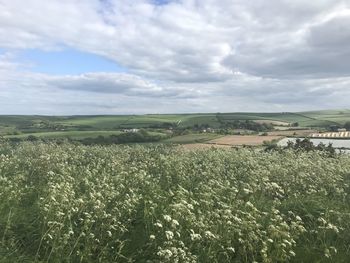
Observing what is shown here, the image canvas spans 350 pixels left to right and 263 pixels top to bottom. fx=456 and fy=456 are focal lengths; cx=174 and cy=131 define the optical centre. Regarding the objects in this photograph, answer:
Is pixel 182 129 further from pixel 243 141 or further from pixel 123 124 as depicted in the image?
pixel 243 141

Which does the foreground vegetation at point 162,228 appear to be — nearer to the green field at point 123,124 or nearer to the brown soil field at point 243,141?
the brown soil field at point 243,141

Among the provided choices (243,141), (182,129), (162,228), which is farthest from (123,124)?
(162,228)

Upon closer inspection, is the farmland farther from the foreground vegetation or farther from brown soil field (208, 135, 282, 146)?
the foreground vegetation

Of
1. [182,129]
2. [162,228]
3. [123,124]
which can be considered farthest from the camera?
[123,124]

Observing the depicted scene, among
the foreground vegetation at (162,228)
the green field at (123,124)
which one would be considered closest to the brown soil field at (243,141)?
the green field at (123,124)

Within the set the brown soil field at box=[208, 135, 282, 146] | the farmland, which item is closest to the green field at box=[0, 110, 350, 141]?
the farmland

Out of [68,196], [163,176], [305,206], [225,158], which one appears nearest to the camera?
[68,196]

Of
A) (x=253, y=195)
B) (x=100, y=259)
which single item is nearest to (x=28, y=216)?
(x=100, y=259)

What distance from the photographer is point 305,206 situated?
1192 cm

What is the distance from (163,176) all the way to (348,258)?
7935 mm

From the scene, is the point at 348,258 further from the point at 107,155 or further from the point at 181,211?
the point at 107,155

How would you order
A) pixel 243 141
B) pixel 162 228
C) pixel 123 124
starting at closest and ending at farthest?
1. pixel 162 228
2. pixel 243 141
3. pixel 123 124

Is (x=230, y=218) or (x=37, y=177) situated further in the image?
(x=37, y=177)

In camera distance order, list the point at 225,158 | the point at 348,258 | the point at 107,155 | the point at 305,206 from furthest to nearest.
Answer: the point at 107,155, the point at 225,158, the point at 305,206, the point at 348,258
